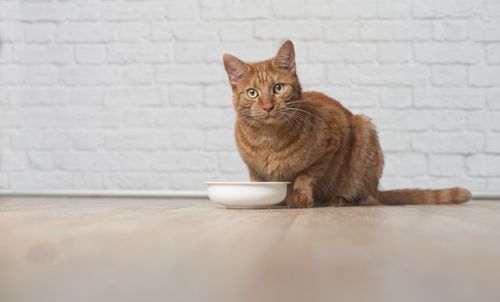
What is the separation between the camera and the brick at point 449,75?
269 centimetres

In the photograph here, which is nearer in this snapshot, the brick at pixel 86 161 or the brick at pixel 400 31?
the brick at pixel 400 31

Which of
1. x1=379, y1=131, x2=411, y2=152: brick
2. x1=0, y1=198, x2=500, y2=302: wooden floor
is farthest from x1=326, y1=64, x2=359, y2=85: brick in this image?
x1=0, y1=198, x2=500, y2=302: wooden floor

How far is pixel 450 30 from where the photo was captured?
2.72 metres

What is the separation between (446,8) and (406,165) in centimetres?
69

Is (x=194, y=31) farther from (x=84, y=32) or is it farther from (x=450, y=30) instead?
(x=450, y=30)

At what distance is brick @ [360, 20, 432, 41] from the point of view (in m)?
2.73

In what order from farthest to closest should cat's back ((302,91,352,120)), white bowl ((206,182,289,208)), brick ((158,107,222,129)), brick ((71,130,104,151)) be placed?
brick ((71,130,104,151)) < brick ((158,107,222,129)) < cat's back ((302,91,352,120)) < white bowl ((206,182,289,208))

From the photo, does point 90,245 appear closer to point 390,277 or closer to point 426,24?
point 390,277

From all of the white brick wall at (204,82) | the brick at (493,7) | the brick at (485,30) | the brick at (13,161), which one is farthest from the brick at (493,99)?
the brick at (13,161)

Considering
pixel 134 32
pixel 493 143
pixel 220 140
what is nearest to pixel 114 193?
pixel 220 140

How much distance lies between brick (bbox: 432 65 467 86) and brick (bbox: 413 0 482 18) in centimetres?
23

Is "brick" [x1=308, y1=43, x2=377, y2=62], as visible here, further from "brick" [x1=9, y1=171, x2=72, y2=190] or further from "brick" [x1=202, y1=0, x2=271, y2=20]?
"brick" [x1=9, y1=171, x2=72, y2=190]

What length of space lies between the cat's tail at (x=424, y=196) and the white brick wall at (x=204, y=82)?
0.49 metres

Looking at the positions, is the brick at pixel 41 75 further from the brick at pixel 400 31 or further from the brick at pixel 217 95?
the brick at pixel 400 31
